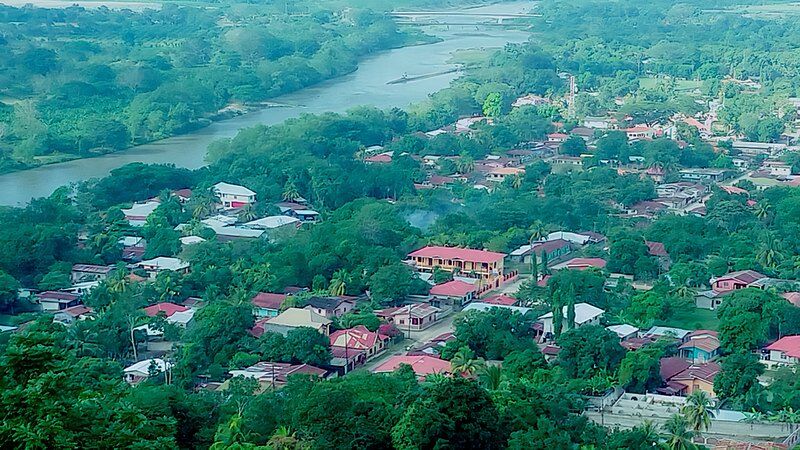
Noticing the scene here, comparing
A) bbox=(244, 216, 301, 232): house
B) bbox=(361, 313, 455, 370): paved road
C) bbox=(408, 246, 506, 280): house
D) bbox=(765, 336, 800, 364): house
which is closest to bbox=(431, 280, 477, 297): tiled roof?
bbox=(361, 313, 455, 370): paved road

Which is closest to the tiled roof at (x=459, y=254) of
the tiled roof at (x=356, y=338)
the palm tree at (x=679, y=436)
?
the tiled roof at (x=356, y=338)

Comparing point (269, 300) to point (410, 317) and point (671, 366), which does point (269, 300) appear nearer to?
point (410, 317)

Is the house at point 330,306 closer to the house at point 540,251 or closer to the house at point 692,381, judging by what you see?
the house at point 540,251

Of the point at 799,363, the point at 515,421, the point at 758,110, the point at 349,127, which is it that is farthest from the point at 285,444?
the point at 758,110

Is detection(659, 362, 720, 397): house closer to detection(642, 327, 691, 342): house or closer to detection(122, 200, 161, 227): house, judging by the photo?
detection(642, 327, 691, 342): house

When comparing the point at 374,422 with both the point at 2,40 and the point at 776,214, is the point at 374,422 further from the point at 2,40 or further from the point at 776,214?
the point at 2,40

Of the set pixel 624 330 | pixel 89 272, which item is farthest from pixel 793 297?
pixel 89 272
